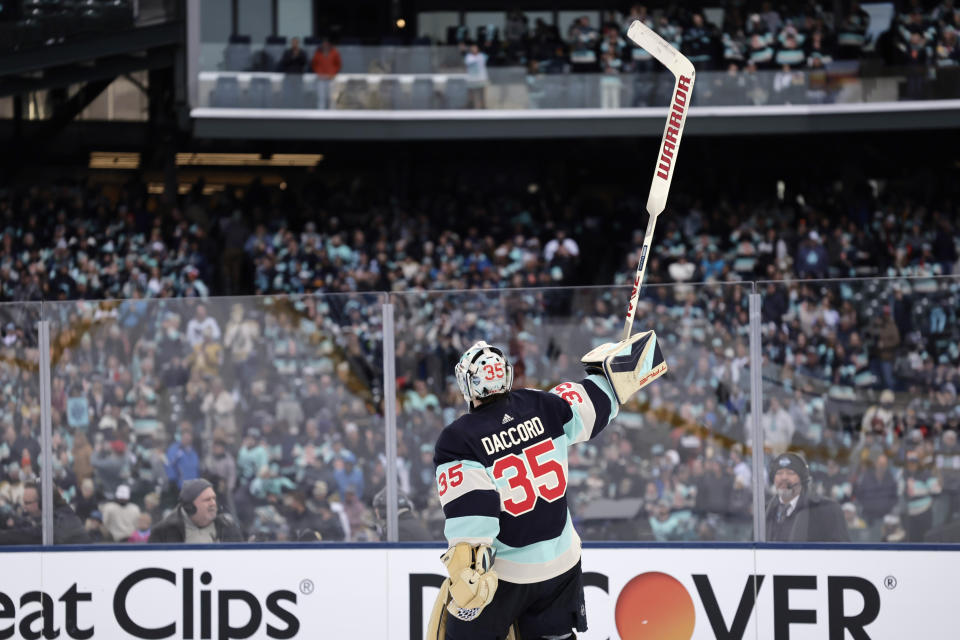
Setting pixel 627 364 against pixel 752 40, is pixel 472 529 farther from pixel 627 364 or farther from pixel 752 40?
pixel 752 40

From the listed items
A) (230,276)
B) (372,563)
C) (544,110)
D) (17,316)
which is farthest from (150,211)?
(372,563)

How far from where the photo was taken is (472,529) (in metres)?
3.81

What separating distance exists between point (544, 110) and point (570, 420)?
416 inches

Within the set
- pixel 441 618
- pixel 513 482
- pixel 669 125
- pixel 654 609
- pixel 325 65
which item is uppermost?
pixel 325 65

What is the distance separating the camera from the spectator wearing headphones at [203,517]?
573cm

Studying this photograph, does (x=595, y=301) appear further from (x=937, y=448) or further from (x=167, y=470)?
(x=167, y=470)

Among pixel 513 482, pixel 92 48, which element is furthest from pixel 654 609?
pixel 92 48

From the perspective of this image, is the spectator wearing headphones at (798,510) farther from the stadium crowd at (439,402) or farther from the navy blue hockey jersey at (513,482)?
the navy blue hockey jersey at (513,482)

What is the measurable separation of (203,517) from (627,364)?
2422 millimetres

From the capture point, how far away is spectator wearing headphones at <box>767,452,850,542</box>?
17.8 ft

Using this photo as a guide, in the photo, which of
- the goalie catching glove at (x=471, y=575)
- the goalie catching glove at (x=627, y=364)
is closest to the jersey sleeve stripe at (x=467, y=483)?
the goalie catching glove at (x=471, y=575)

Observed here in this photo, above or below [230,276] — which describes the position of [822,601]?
below

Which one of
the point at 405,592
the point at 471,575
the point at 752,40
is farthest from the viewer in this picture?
the point at 752,40

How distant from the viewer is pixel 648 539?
555 cm
